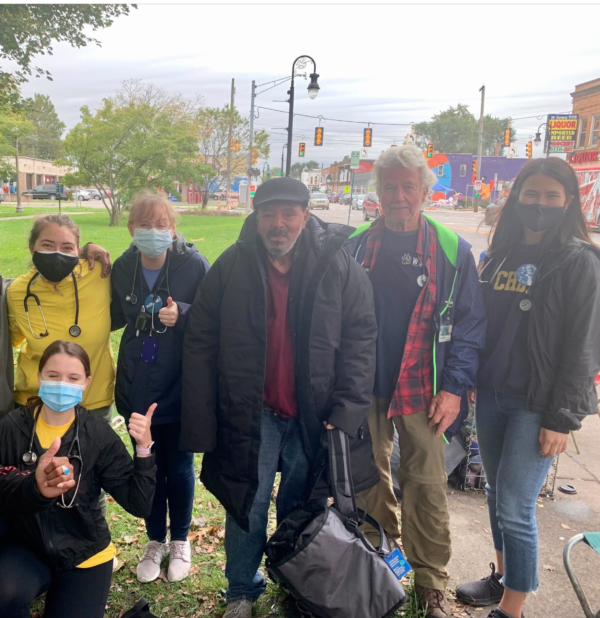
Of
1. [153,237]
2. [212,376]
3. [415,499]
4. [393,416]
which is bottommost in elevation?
[415,499]

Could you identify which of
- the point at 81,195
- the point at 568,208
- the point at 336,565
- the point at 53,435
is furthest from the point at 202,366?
the point at 81,195

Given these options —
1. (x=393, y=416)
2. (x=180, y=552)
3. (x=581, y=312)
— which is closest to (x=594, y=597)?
(x=393, y=416)

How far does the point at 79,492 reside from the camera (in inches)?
86.9

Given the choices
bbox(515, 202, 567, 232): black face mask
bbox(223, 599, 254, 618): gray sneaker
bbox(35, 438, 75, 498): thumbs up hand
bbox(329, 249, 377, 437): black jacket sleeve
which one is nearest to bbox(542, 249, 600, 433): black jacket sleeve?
bbox(515, 202, 567, 232): black face mask

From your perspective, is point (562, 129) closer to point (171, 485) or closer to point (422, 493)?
point (422, 493)

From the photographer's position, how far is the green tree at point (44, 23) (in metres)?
5.88

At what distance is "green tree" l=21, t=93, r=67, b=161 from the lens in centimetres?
7019

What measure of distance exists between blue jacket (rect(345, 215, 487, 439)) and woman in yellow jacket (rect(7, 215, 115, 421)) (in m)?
1.69

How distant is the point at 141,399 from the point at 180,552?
1002 mm

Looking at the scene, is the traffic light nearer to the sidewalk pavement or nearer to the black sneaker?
the sidewalk pavement

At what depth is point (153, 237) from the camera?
2615 millimetres

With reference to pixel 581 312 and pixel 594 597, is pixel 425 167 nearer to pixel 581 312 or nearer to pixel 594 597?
pixel 581 312

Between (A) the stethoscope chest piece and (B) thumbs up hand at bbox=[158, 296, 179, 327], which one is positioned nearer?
(A) the stethoscope chest piece

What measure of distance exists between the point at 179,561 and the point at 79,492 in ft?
3.22
